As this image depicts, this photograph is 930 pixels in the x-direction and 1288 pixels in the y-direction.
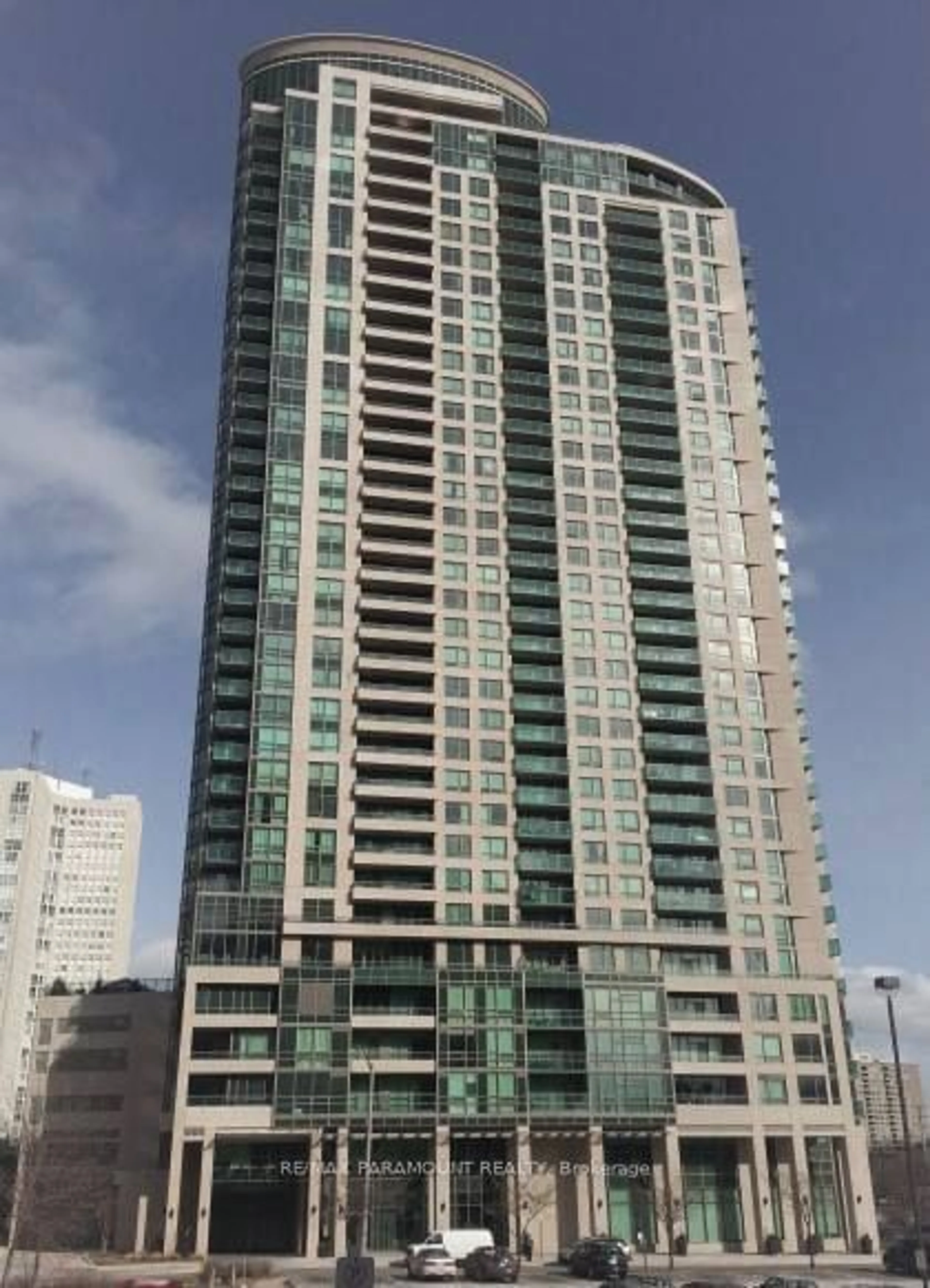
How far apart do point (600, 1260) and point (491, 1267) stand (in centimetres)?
713

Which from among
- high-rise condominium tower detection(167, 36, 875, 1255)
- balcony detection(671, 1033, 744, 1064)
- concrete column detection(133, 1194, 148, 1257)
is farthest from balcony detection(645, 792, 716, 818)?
concrete column detection(133, 1194, 148, 1257)

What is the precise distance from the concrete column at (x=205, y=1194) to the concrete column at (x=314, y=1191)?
685 centimetres

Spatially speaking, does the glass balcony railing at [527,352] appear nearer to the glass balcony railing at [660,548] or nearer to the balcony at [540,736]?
the glass balcony railing at [660,548]

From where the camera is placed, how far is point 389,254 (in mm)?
117688

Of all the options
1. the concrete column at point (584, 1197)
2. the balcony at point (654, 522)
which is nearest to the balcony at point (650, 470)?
the balcony at point (654, 522)

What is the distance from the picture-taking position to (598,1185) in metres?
85.6

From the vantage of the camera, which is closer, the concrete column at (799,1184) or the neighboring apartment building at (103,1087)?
the concrete column at (799,1184)

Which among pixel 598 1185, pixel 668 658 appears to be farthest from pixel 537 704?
pixel 598 1185

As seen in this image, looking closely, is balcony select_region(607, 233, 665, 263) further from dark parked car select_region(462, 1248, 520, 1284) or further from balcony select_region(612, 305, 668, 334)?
dark parked car select_region(462, 1248, 520, 1284)

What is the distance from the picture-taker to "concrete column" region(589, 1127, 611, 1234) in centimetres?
8494

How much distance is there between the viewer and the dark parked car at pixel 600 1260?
6303 cm

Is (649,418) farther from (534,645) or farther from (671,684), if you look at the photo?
(534,645)

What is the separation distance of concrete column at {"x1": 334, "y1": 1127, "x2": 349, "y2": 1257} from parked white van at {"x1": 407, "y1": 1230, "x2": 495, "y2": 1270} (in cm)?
1299

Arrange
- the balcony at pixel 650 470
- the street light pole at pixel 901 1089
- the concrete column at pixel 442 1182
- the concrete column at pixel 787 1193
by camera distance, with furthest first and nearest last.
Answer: the balcony at pixel 650 470 → the concrete column at pixel 787 1193 → the concrete column at pixel 442 1182 → the street light pole at pixel 901 1089
